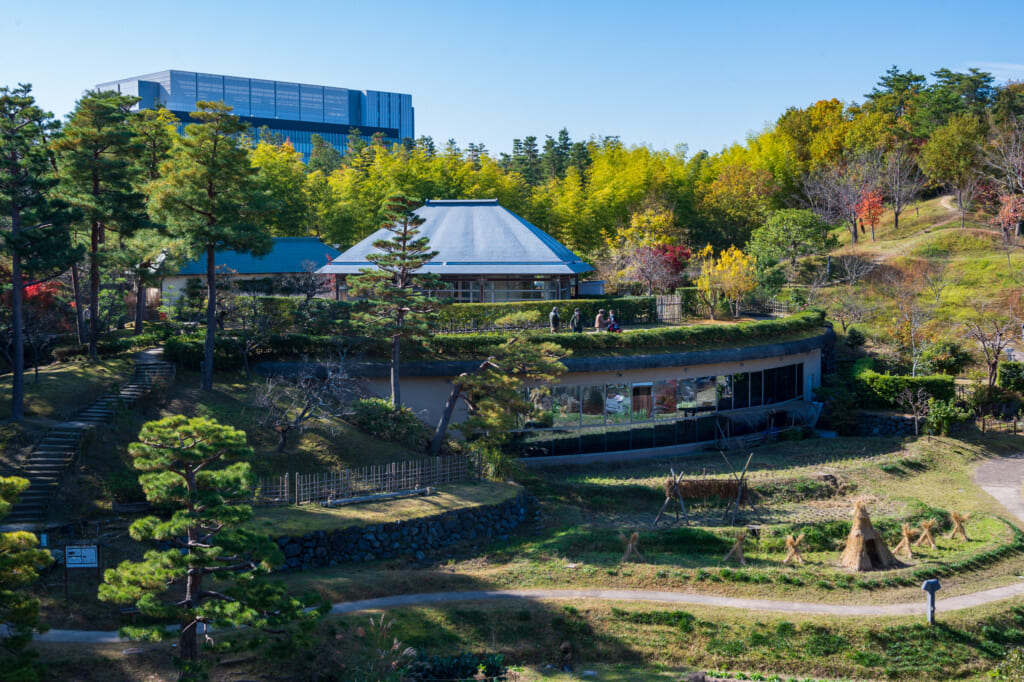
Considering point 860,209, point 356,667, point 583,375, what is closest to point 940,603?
point 356,667

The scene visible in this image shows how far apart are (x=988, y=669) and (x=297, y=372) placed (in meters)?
24.1

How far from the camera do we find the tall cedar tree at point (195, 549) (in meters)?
14.8

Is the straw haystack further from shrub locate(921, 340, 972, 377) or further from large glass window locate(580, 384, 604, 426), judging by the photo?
shrub locate(921, 340, 972, 377)

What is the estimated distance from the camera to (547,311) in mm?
40062

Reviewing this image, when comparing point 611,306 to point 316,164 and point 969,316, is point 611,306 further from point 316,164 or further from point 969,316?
point 316,164

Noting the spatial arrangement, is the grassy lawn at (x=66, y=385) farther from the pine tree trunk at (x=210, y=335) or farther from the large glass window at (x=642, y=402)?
the large glass window at (x=642, y=402)

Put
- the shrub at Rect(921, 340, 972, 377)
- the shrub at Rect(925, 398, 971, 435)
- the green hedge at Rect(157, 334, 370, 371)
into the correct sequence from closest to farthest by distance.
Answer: the green hedge at Rect(157, 334, 370, 371) < the shrub at Rect(925, 398, 971, 435) < the shrub at Rect(921, 340, 972, 377)

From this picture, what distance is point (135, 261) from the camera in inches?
1215

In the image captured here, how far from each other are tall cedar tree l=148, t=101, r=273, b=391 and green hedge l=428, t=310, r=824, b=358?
26.2 feet

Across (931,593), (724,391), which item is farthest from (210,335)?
(931,593)

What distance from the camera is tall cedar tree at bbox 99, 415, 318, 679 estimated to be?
1481 cm

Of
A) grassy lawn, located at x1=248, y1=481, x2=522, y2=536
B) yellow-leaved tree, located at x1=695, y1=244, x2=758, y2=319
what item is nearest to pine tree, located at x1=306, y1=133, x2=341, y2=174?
yellow-leaved tree, located at x1=695, y1=244, x2=758, y2=319

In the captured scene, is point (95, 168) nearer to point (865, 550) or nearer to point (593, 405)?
point (593, 405)

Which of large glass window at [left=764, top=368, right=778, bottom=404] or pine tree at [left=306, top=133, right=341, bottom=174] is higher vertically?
pine tree at [left=306, top=133, right=341, bottom=174]
